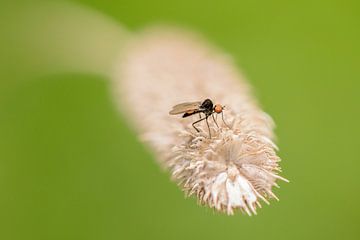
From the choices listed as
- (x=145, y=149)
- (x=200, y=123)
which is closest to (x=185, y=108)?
(x=200, y=123)

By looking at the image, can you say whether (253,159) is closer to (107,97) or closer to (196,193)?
(196,193)

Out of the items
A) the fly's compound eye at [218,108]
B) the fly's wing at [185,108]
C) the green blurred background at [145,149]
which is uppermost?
the green blurred background at [145,149]

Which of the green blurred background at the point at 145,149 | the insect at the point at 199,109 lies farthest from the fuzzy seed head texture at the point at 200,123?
the green blurred background at the point at 145,149

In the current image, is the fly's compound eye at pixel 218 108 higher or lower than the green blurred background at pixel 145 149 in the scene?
lower

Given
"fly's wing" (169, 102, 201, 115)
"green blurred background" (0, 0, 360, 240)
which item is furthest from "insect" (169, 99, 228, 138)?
"green blurred background" (0, 0, 360, 240)

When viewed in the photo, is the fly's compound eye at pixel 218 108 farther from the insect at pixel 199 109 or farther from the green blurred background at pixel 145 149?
the green blurred background at pixel 145 149

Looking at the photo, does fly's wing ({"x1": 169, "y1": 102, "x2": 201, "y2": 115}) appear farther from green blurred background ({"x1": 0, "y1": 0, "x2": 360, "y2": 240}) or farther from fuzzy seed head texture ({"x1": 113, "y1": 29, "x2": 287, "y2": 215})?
green blurred background ({"x1": 0, "y1": 0, "x2": 360, "y2": 240})
